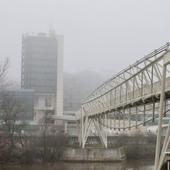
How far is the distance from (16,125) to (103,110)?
813 inches

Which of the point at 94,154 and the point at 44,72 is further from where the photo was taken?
the point at 44,72

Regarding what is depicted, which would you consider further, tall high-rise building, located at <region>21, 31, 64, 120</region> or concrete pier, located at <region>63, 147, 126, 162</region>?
tall high-rise building, located at <region>21, 31, 64, 120</region>

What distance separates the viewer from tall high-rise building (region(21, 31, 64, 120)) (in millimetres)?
160500

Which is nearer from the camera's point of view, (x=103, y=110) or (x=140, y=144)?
(x=103, y=110)

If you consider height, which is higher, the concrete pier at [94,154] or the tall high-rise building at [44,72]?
the tall high-rise building at [44,72]

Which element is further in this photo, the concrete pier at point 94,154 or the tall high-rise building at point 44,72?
the tall high-rise building at point 44,72

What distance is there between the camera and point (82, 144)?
301 feet

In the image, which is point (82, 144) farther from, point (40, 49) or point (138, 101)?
point (40, 49)

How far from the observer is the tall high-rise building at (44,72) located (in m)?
160

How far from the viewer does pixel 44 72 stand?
162000mm

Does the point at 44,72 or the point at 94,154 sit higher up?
the point at 44,72

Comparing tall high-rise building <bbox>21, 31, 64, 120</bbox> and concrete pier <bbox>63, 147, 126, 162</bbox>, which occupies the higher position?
tall high-rise building <bbox>21, 31, 64, 120</bbox>

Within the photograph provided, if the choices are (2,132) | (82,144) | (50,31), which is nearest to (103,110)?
(2,132)

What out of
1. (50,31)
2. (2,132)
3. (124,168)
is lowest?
(124,168)
